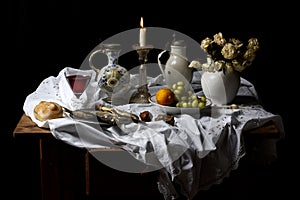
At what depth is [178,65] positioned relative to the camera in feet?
11.3

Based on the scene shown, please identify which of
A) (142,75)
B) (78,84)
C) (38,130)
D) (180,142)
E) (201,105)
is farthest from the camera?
(142,75)

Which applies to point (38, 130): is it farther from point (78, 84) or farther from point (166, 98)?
point (166, 98)

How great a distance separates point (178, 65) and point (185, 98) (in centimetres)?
33

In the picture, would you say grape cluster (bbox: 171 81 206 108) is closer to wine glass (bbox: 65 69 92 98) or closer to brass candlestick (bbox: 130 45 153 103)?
brass candlestick (bbox: 130 45 153 103)

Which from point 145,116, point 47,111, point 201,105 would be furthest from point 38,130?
point 201,105

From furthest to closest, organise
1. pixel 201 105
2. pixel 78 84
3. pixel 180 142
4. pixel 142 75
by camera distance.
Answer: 1. pixel 142 75
2. pixel 78 84
3. pixel 201 105
4. pixel 180 142

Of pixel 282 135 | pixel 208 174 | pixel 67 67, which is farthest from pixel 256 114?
pixel 67 67

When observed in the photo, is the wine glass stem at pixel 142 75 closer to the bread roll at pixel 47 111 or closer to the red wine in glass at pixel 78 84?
the red wine in glass at pixel 78 84

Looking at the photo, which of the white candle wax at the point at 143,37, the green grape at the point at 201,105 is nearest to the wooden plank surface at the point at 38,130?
the green grape at the point at 201,105

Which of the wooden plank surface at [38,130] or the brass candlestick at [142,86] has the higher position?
the brass candlestick at [142,86]

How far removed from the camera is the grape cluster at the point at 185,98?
10.3 ft

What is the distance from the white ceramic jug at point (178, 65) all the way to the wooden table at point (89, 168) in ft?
1.88

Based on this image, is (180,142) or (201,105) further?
(201,105)

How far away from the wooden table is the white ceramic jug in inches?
22.5
